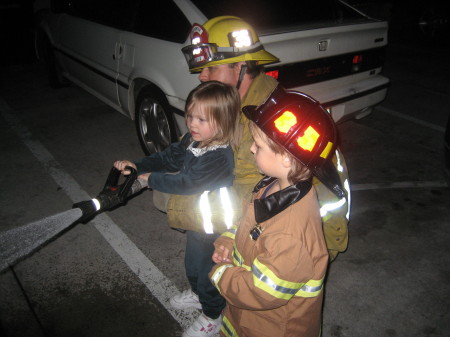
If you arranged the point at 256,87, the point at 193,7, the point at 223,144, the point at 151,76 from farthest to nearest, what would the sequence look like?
the point at 151,76 → the point at 193,7 → the point at 256,87 → the point at 223,144

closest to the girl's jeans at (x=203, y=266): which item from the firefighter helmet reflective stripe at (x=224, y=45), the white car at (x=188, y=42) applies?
the firefighter helmet reflective stripe at (x=224, y=45)

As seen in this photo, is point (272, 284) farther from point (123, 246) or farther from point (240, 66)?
point (123, 246)

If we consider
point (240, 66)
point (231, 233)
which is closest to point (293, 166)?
point (231, 233)

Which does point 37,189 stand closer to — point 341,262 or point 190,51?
point 190,51

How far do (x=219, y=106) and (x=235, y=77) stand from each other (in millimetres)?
411

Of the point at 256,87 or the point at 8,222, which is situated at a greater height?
the point at 256,87

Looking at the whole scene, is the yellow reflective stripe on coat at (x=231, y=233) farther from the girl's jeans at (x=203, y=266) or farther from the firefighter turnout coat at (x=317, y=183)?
the girl's jeans at (x=203, y=266)

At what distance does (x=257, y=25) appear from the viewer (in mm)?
3451

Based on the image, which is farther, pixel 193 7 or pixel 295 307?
pixel 193 7

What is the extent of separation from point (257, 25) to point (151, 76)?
121 cm

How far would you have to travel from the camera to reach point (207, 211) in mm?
1899

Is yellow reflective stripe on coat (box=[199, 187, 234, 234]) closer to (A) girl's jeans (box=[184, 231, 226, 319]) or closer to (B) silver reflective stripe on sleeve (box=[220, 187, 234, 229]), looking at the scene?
(B) silver reflective stripe on sleeve (box=[220, 187, 234, 229])

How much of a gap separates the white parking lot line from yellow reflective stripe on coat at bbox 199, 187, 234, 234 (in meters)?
0.96

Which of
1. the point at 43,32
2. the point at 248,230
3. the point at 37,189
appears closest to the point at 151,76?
the point at 37,189
